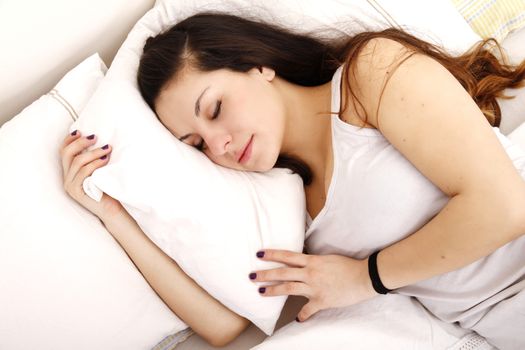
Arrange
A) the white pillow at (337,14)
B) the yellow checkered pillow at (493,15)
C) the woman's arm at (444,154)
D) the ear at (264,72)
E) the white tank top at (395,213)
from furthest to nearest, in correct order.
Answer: the yellow checkered pillow at (493,15) < the white pillow at (337,14) < the ear at (264,72) < the white tank top at (395,213) < the woman's arm at (444,154)

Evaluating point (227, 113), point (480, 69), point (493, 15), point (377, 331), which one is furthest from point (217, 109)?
point (493, 15)

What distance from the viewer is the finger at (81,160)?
1.03 meters

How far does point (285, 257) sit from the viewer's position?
1103 millimetres

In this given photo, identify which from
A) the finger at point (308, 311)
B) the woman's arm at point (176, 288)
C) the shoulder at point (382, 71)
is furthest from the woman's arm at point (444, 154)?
the woman's arm at point (176, 288)

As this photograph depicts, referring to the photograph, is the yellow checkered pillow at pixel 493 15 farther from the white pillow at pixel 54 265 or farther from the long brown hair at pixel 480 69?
the white pillow at pixel 54 265

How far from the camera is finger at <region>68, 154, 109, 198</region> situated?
1.03 metres

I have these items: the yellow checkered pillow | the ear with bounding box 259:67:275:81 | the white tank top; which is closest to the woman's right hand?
the ear with bounding box 259:67:275:81

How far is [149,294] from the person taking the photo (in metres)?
1.11

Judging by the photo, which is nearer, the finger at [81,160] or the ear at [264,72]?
the finger at [81,160]

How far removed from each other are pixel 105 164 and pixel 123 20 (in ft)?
1.63

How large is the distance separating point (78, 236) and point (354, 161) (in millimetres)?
632

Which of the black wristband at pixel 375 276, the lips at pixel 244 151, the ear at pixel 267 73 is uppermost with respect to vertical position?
the ear at pixel 267 73

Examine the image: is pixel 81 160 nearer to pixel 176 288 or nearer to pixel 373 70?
pixel 176 288

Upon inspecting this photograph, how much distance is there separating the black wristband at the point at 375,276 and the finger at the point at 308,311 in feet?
0.47
